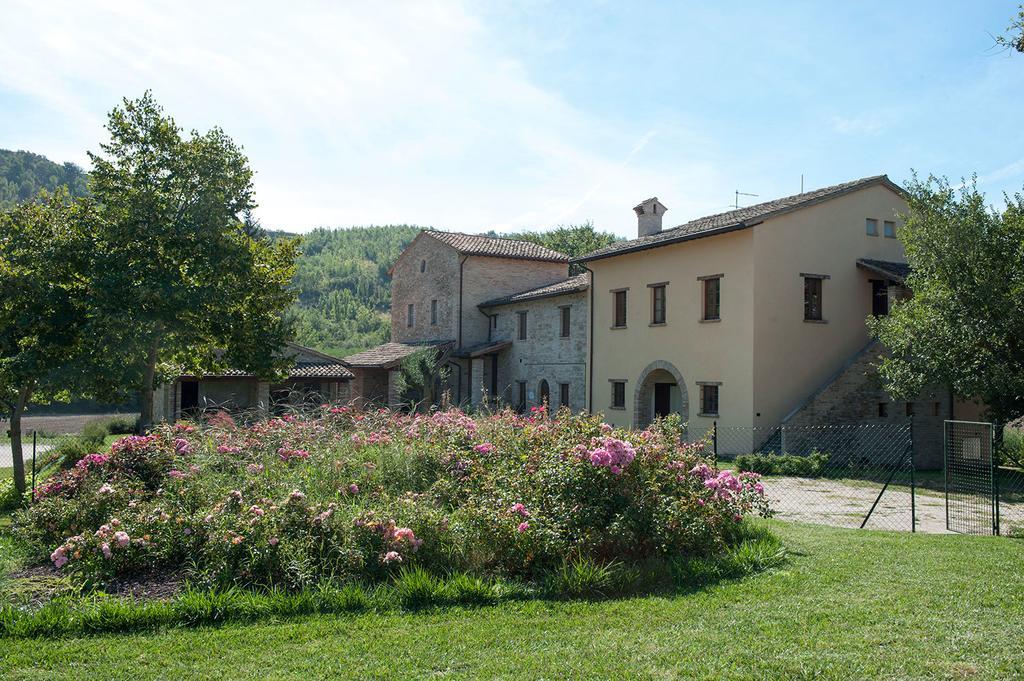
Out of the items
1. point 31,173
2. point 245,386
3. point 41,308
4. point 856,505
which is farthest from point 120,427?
point 31,173

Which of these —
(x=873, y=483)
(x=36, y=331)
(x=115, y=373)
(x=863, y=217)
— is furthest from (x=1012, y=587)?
(x=863, y=217)

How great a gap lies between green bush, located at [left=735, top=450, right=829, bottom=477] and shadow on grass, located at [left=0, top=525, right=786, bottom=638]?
1144 centimetres

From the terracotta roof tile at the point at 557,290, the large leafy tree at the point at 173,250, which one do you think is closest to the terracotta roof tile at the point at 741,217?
the terracotta roof tile at the point at 557,290

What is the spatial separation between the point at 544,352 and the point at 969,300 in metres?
16.6

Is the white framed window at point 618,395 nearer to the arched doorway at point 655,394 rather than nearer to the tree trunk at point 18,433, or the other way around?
the arched doorway at point 655,394

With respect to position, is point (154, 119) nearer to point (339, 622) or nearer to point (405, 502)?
point (405, 502)

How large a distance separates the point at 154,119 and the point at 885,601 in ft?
48.5

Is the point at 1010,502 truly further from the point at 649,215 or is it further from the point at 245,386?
the point at 245,386

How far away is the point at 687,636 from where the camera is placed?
5.53m

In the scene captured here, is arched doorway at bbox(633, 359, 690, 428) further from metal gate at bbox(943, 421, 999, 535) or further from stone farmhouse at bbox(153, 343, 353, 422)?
stone farmhouse at bbox(153, 343, 353, 422)

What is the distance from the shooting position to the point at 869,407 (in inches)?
838

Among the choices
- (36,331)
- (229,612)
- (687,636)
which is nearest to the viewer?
(687,636)

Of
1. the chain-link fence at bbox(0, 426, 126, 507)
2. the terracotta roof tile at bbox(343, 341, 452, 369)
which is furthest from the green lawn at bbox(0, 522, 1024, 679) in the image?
the terracotta roof tile at bbox(343, 341, 452, 369)

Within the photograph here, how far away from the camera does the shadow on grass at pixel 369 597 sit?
224 inches
